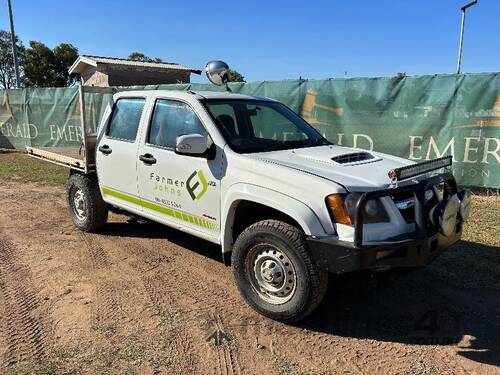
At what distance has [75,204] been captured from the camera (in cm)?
614

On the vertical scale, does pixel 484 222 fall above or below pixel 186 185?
below

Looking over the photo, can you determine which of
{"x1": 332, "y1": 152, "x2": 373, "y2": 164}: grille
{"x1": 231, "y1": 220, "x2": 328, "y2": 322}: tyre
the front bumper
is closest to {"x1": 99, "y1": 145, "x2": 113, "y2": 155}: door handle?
{"x1": 231, "y1": 220, "x2": 328, "y2": 322}: tyre

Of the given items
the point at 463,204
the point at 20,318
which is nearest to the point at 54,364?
the point at 20,318

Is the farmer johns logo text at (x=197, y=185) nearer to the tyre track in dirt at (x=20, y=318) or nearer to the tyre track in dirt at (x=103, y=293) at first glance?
the tyre track in dirt at (x=103, y=293)

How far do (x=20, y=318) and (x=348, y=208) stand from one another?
2767 mm

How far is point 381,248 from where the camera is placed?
3.13m

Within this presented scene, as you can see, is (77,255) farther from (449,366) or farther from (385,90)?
(385,90)

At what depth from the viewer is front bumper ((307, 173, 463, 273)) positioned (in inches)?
122

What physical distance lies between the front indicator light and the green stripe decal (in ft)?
4.17

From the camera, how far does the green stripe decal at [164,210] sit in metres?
4.22

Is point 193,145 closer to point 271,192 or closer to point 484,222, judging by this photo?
point 271,192

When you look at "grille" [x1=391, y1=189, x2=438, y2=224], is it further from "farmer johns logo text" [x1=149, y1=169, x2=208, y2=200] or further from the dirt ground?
"farmer johns logo text" [x1=149, y1=169, x2=208, y2=200]

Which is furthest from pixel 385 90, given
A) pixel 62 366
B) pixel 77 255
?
pixel 62 366

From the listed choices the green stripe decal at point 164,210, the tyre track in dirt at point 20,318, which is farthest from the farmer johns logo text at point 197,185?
the tyre track in dirt at point 20,318
